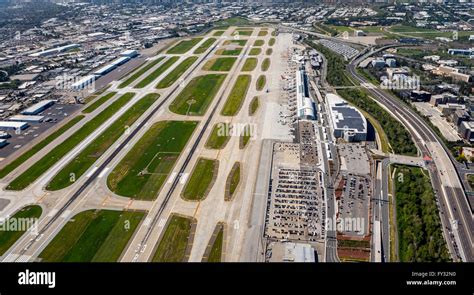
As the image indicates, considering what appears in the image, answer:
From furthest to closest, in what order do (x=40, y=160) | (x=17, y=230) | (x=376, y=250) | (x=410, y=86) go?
1. (x=410, y=86)
2. (x=40, y=160)
3. (x=17, y=230)
4. (x=376, y=250)

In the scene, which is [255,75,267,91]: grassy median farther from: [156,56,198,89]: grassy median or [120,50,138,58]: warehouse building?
[120,50,138,58]: warehouse building

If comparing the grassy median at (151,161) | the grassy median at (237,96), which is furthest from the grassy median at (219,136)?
the grassy median at (237,96)

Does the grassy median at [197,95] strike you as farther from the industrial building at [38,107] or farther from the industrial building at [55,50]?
the industrial building at [55,50]

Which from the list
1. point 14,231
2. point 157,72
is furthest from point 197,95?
point 14,231

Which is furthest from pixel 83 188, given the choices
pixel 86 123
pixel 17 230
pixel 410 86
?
pixel 410 86

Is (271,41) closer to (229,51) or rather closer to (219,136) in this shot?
(229,51)
